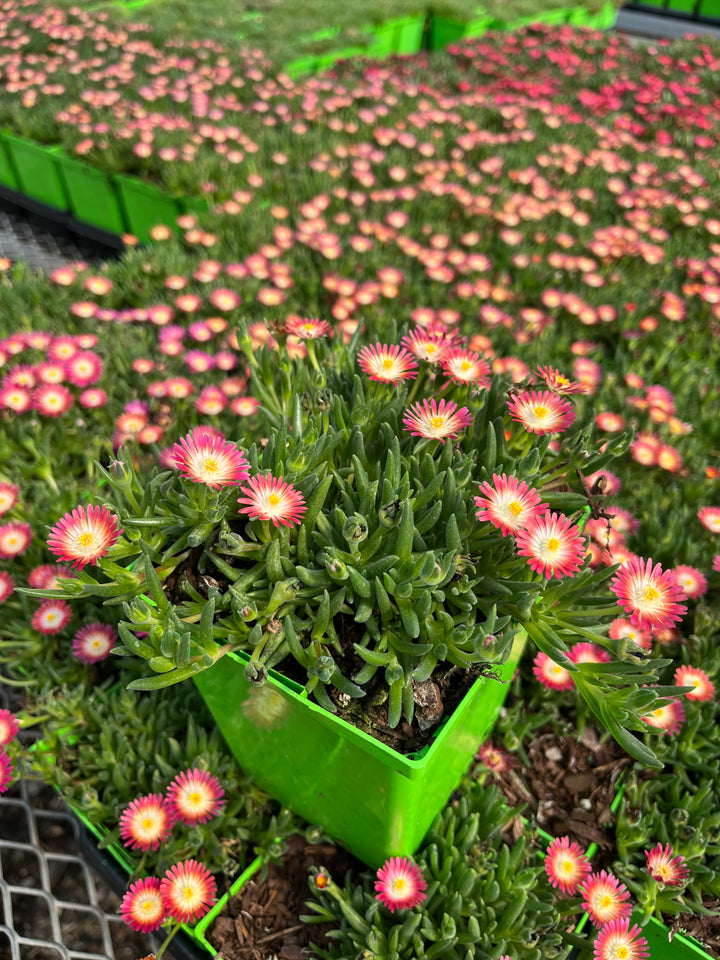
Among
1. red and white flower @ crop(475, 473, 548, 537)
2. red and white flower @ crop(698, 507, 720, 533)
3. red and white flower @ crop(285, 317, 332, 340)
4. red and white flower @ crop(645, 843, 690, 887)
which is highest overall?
red and white flower @ crop(285, 317, 332, 340)

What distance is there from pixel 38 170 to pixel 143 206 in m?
0.83

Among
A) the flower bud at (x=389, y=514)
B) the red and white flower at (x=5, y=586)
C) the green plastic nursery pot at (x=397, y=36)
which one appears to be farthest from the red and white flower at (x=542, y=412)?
the green plastic nursery pot at (x=397, y=36)

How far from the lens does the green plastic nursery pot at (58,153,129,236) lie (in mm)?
2811

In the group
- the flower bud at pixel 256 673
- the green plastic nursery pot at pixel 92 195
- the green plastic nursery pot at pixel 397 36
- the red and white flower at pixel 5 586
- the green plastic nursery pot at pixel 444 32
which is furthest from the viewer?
the green plastic nursery pot at pixel 444 32

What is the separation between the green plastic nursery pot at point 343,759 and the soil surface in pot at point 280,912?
55mm

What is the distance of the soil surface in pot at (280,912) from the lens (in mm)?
905

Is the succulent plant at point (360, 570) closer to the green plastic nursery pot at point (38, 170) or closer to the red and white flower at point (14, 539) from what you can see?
the red and white flower at point (14, 539)

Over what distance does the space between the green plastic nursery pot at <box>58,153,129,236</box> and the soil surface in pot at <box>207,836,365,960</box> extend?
110 inches

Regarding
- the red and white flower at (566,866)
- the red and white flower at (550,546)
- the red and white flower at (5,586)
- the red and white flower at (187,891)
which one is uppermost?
the red and white flower at (550,546)

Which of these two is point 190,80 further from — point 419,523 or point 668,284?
point 419,523

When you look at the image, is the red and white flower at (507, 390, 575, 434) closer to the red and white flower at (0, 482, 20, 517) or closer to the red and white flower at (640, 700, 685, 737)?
the red and white flower at (640, 700, 685, 737)

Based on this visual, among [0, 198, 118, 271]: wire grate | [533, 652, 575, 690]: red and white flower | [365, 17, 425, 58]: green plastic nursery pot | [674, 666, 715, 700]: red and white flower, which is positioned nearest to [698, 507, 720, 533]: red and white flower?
[674, 666, 715, 700]: red and white flower

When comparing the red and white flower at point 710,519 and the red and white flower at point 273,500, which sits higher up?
the red and white flower at point 273,500

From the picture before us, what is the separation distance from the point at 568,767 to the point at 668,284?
1.74 metres
